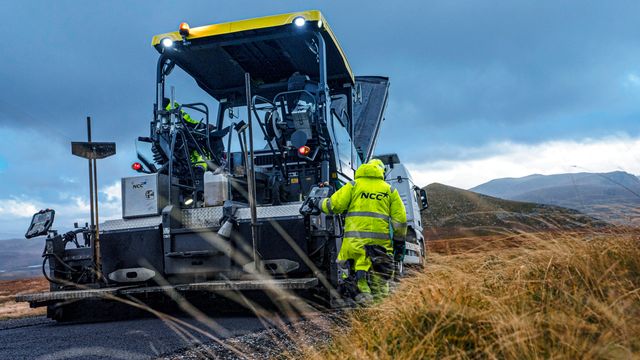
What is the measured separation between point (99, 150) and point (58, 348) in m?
2.91

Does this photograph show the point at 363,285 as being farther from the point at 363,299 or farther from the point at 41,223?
the point at 41,223

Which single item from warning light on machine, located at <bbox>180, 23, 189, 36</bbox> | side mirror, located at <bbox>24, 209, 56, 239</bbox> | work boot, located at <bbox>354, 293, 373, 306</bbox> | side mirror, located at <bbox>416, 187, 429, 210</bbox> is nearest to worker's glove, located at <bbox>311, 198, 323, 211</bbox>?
work boot, located at <bbox>354, 293, 373, 306</bbox>

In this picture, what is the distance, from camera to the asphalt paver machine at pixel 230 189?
18.4ft

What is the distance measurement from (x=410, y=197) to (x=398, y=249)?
3.41m

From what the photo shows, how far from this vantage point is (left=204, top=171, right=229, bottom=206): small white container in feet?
19.3

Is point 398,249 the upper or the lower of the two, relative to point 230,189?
lower

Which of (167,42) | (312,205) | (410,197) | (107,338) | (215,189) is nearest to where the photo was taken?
(107,338)

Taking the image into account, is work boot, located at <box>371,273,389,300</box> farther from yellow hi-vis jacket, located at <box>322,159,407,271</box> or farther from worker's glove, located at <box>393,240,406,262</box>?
worker's glove, located at <box>393,240,406,262</box>

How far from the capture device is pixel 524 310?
2.68 metres

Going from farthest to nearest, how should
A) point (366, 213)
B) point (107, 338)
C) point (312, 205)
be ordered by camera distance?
point (312, 205), point (366, 213), point (107, 338)

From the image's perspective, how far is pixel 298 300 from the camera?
5777mm

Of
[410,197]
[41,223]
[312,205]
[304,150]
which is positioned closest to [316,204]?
[312,205]

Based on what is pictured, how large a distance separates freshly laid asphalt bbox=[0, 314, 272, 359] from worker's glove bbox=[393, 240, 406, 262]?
1.36m

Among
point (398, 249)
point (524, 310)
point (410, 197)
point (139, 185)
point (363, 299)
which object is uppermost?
point (139, 185)
